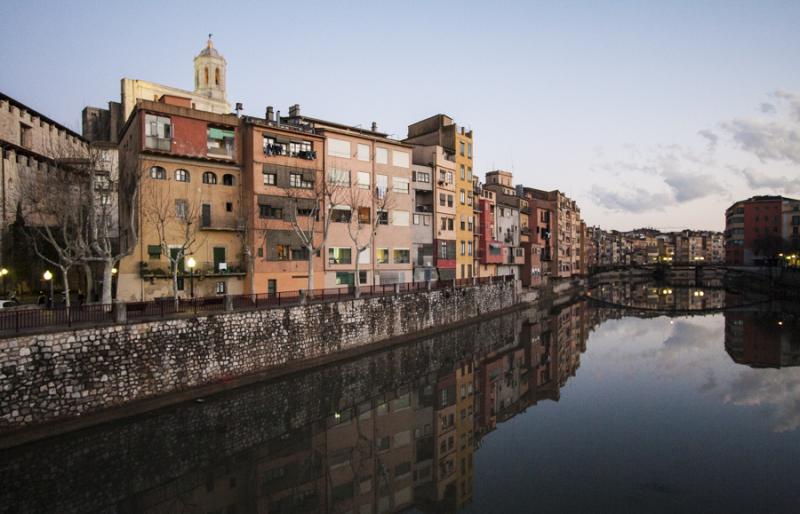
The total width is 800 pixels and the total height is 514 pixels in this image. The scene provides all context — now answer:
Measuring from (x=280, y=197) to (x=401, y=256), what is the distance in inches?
548

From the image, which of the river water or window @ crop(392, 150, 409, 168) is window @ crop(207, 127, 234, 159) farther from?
the river water

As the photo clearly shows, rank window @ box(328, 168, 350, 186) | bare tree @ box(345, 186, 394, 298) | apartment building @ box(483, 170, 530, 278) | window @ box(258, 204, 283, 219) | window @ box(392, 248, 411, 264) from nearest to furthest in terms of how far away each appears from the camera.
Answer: window @ box(258, 204, 283, 219), window @ box(328, 168, 350, 186), bare tree @ box(345, 186, 394, 298), window @ box(392, 248, 411, 264), apartment building @ box(483, 170, 530, 278)

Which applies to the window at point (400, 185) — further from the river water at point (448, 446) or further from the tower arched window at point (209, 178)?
the river water at point (448, 446)

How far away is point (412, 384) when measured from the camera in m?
26.1

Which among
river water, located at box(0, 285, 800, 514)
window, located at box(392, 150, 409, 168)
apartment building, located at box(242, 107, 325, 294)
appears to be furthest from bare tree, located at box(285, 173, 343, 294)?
river water, located at box(0, 285, 800, 514)

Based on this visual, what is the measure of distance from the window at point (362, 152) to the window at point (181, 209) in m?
15.7

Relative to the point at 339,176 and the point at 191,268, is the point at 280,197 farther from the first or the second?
the point at 191,268

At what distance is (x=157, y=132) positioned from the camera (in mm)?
30641

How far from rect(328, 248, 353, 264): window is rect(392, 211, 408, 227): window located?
6220 millimetres

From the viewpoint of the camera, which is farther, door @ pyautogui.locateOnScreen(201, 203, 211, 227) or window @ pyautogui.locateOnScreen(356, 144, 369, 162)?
window @ pyautogui.locateOnScreen(356, 144, 369, 162)

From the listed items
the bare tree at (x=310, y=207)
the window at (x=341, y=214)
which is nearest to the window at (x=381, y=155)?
the window at (x=341, y=214)

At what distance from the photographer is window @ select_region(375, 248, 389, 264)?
42.3 metres

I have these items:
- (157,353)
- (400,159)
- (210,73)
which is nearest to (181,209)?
(157,353)

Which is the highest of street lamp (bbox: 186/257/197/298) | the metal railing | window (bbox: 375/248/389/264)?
window (bbox: 375/248/389/264)
